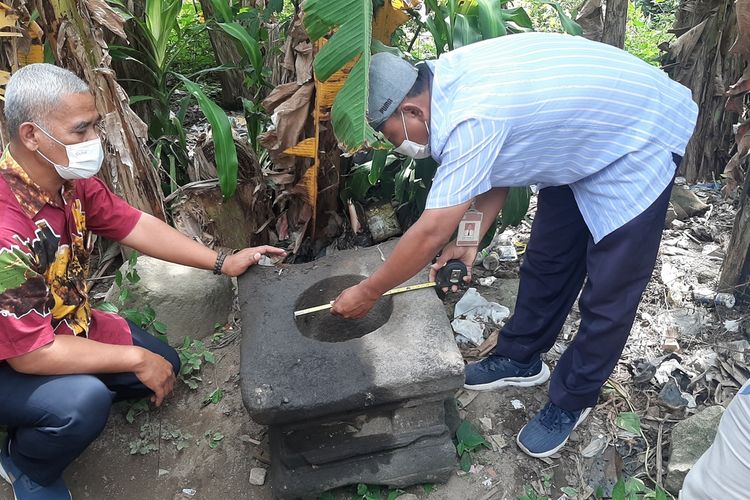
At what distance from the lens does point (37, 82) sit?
66.0 inches

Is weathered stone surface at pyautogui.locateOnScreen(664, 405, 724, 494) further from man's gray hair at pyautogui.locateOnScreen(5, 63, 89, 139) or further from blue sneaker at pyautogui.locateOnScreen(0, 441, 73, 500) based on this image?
man's gray hair at pyautogui.locateOnScreen(5, 63, 89, 139)

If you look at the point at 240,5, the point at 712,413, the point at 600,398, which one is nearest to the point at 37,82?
the point at 240,5

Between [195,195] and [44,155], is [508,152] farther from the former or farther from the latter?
[195,195]

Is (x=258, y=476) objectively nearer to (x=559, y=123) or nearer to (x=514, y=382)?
(x=514, y=382)

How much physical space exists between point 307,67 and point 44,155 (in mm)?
1035

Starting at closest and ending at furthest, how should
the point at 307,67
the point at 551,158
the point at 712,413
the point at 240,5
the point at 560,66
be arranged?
the point at 560,66
the point at 551,158
the point at 712,413
the point at 307,67
the point at 240,5

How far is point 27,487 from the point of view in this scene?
1.96m

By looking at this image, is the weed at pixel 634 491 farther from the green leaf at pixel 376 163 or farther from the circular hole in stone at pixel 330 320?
the green leaf at pixel 376 163

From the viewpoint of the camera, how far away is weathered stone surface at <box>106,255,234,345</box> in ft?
8.54

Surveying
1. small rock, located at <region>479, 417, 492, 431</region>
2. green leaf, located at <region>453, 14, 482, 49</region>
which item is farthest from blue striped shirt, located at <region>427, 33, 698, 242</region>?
small rock, located at <region>479, 417, 492, 431</region>

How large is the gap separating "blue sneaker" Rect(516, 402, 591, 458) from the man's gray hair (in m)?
1.87

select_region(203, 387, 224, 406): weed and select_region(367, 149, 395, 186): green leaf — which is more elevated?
select_region(367, 149, 395, 186): green leaf

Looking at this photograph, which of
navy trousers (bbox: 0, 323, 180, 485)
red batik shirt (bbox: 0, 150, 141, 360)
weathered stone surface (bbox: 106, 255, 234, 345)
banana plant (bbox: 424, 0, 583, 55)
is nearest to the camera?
red batik shirt (bbox: 0, 150, 141, 360)

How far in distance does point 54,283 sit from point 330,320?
90cm
